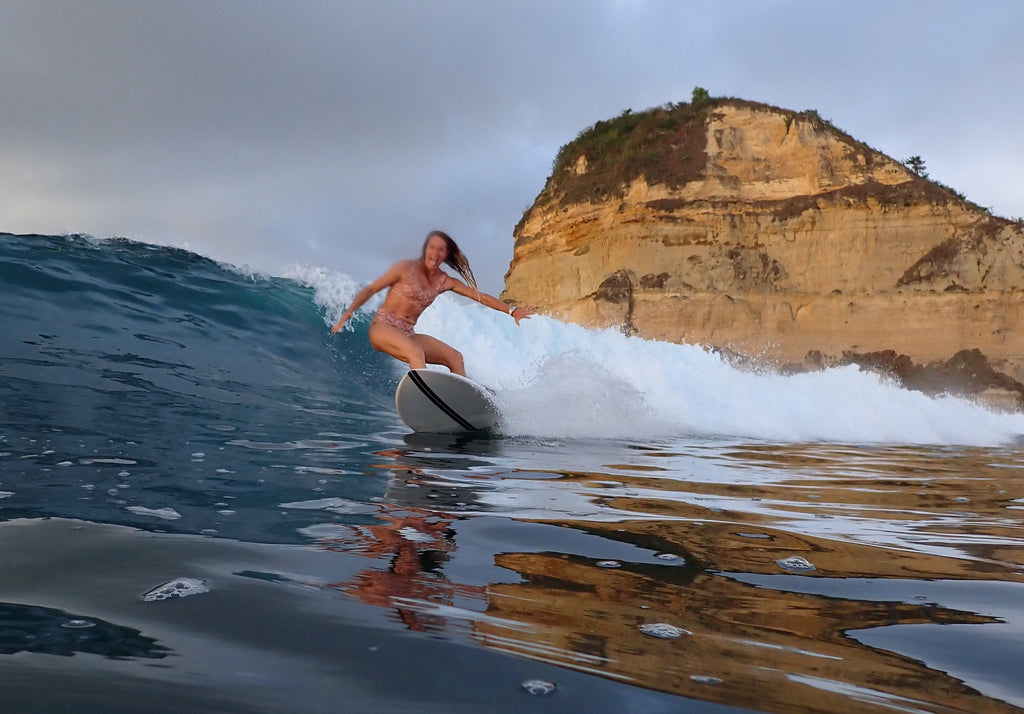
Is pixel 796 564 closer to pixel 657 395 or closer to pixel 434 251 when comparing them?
pixel 434 251

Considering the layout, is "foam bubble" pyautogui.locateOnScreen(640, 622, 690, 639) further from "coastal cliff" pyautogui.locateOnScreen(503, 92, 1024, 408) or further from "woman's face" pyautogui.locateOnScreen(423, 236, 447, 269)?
"coastal cliff" pyautogui.locateOnScreen(503, 92, 1024, 408)

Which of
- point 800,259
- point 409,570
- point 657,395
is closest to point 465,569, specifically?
point 409,570

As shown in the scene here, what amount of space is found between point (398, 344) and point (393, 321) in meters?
0.28

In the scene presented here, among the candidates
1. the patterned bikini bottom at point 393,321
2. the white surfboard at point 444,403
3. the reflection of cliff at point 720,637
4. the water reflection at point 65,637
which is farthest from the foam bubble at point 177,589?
the patterned bikini bottom at point 393,321

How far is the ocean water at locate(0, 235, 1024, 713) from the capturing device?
112 centimetres

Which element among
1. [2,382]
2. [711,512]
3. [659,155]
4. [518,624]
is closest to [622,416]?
[711,512]

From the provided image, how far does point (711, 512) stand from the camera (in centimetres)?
304

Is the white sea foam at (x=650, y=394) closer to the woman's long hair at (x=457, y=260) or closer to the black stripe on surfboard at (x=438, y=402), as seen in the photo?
the black stripe on surfboard at (x=438, y=402)

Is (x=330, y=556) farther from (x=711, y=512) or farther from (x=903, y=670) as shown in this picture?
(x=711, y=512)

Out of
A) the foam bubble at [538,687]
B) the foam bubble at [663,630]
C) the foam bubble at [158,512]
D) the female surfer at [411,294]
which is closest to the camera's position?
the foam bubble at [538,687]

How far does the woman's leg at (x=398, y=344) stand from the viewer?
6.22 meters

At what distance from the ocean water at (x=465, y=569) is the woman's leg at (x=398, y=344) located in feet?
2.31

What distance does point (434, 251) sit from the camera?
645cm

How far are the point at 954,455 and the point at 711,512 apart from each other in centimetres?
663
